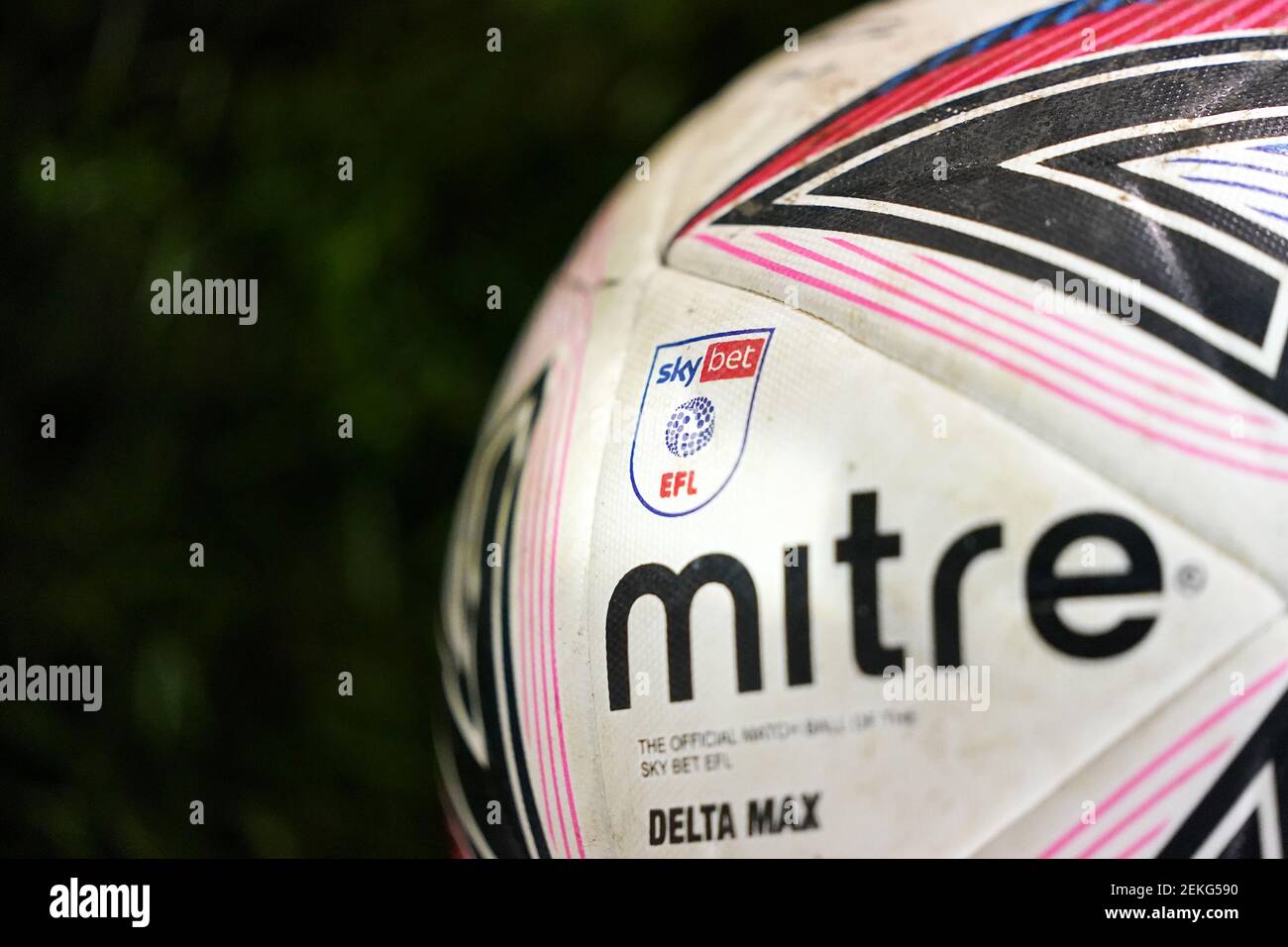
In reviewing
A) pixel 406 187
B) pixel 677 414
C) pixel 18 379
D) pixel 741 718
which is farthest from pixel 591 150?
pixel 741 718

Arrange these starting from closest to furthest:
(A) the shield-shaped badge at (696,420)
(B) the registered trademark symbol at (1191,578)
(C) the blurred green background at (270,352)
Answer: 1. (B) the registered trademark symbol at (1191,578)
2. (A) the shield-shaped badge at (696,420)
3. (C) the blurred green background at (270,352)

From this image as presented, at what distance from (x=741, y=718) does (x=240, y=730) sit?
120cm

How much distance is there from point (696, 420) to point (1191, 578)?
13.7 inches

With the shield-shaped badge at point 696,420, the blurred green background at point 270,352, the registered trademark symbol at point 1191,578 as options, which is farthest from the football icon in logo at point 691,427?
the blurred green background at point 270,352

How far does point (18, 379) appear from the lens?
2082 millimetres

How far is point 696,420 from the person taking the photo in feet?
3.43

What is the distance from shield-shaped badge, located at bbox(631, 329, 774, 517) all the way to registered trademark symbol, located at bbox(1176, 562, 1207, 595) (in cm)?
30

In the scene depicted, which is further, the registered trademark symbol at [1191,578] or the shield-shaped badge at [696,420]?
the shield-shaped badge at [696,420]

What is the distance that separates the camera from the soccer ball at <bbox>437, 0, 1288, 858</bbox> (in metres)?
0.92

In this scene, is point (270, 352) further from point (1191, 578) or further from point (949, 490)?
point (1191, 578)

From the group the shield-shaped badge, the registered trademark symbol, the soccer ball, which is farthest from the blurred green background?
the registered trademark symbol

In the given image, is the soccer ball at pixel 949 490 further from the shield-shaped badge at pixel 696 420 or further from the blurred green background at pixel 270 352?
the blurred green background at pixel 270 352

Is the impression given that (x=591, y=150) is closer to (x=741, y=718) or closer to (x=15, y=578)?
(x=15, y=578)

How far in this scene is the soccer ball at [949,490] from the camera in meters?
0.92
